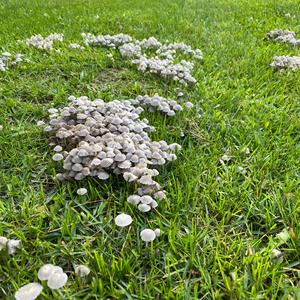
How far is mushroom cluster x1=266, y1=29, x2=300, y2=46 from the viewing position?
4.54m

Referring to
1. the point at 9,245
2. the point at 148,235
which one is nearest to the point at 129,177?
the point at 148,235

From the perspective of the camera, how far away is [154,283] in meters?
1.56

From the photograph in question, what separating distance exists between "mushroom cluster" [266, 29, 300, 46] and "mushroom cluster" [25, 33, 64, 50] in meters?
3.01

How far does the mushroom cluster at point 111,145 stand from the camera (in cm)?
199

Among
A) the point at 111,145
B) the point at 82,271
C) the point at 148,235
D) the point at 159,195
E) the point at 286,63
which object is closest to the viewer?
the point at 82,271

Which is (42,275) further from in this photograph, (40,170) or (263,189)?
(263,189)

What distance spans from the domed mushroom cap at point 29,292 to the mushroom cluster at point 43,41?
3.42 meters

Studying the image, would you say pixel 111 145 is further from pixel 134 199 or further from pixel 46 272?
pixel 46 272

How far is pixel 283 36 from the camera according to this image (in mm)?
4785

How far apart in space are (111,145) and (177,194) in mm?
514

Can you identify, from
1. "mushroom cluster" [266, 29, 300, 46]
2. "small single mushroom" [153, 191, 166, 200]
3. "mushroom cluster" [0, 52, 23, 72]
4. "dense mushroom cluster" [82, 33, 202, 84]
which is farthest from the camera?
"mushroom cluster" [266, 29, 300, 46]

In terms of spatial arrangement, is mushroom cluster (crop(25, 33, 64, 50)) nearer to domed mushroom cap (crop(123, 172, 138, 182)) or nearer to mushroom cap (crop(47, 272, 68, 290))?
domed mushroom cap (crop(123, 172, 138, 182))

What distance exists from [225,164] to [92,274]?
48.1 inches

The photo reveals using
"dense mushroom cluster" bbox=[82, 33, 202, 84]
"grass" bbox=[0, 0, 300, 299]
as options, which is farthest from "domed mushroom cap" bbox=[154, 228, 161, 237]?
"dense mushroom cluster" bbox=[82, 33, 202, 84]
